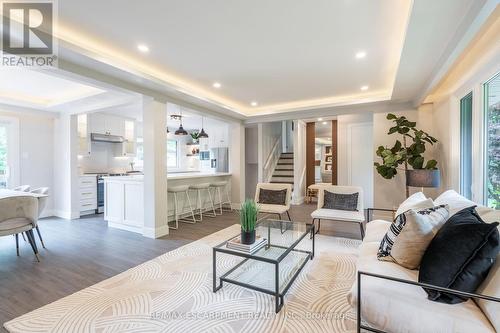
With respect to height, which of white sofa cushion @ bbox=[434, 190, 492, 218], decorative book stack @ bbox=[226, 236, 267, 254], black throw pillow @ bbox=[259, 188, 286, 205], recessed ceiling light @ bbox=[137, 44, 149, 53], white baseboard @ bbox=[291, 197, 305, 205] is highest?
recessed ceiling light @ bbox=[137, 44, 149, 53]

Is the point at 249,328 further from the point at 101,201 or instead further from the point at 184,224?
the point at 101,201

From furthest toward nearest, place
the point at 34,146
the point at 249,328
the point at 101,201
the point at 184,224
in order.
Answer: the point at 101,201, the point at 34,146, the point at 184,224, the point at 249,328

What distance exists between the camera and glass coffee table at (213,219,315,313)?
2.11 m

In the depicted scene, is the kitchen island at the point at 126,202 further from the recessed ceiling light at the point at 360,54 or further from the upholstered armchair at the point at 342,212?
the recessed ceiling light at the point at 360,54

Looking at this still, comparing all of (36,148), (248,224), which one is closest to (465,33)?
(248,224)

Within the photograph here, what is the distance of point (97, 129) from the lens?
19.7ft

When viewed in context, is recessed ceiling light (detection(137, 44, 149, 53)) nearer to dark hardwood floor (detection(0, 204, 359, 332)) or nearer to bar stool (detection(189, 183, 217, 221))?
dark hardwood floor (detection(0, 204, 359, 332))

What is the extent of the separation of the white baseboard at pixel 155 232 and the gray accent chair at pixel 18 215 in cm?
137

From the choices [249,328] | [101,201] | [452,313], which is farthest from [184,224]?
[452,313]

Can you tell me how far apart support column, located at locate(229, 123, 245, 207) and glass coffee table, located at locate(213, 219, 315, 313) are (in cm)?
309

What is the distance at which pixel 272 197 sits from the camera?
458 cm

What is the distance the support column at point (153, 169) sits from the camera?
12.9ft

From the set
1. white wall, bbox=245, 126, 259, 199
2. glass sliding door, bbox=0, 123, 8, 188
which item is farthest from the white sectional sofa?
glass sliding door, bbox=0, 123, 8, 188

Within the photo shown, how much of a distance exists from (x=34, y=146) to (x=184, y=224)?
3.89 metres
